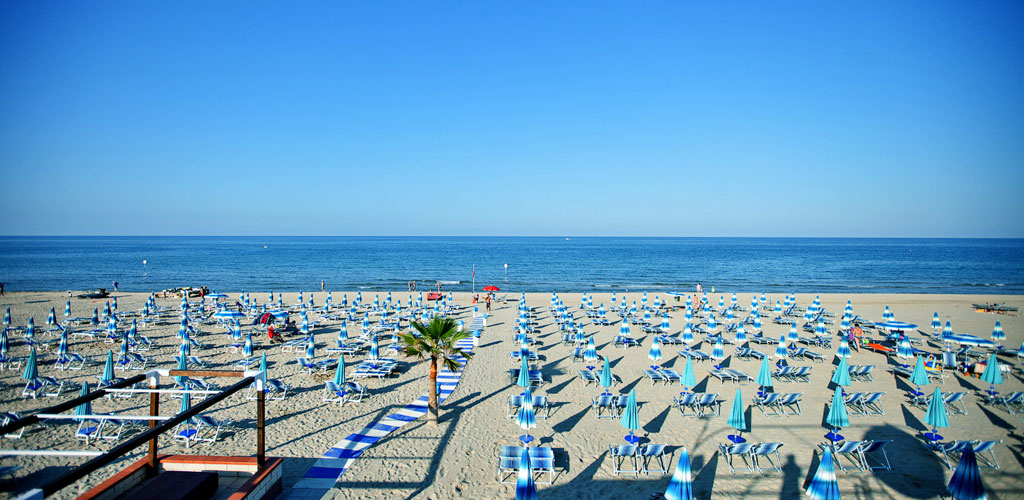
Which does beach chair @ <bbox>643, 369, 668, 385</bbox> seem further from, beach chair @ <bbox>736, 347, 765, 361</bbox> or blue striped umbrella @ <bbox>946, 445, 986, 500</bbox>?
blue striped umbrella @ <bbox>946, 445, 986, 500</bbox>

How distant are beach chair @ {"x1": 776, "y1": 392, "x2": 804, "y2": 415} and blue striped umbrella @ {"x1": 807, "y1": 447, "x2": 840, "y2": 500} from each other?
211 inches

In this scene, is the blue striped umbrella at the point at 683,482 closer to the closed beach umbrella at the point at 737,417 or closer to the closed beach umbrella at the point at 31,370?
the closed beach umbrella at the point at 737,417

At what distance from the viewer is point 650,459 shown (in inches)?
409

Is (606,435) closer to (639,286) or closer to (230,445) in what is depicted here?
(230,445)

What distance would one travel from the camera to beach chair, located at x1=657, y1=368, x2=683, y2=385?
1569 cm

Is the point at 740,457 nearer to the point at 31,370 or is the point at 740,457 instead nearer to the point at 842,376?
the point at 842,376

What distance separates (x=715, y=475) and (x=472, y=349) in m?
12.5

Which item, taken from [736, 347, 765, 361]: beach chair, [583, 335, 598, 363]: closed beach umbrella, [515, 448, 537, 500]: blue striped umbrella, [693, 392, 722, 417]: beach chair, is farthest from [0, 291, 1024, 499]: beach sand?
[515, 448, 537, 500]: blue striped umbrella

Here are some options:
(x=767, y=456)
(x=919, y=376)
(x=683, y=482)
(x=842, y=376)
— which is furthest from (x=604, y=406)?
(x=919, y=376)

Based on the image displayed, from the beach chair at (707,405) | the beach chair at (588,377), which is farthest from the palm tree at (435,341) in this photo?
the beach chair at (707,405)

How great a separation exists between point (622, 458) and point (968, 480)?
5.57 metres

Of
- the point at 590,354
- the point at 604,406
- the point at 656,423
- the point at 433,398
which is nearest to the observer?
the point at 433,398

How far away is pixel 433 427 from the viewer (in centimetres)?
1208

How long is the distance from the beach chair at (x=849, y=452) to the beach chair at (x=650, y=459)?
10.3 ft
